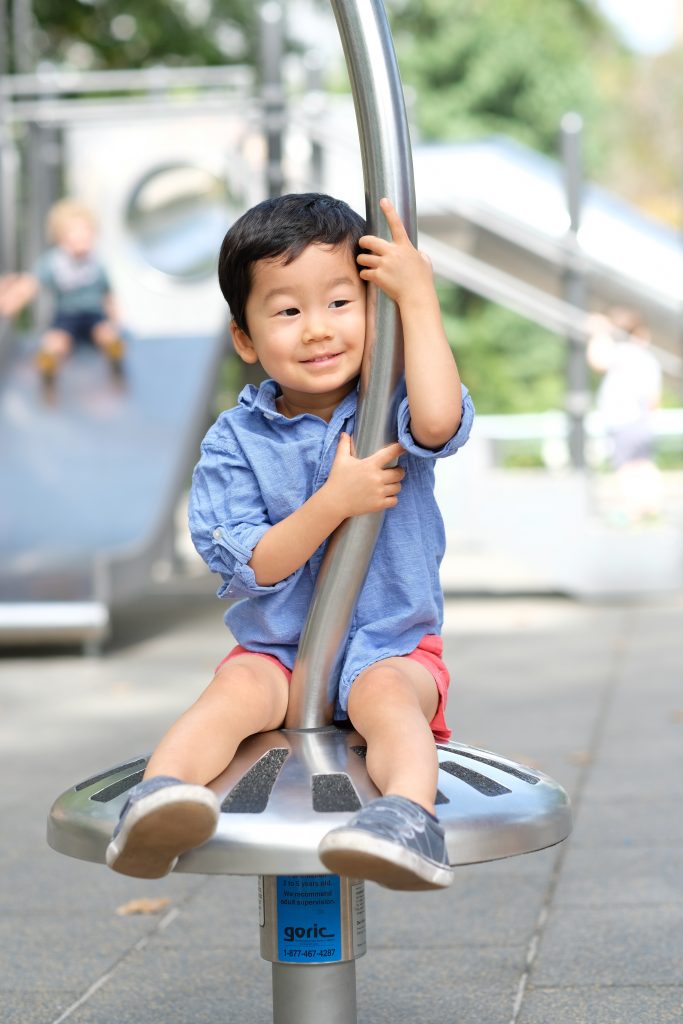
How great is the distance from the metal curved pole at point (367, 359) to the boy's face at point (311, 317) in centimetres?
4

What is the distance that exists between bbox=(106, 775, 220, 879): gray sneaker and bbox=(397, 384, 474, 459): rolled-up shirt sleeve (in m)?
0.57

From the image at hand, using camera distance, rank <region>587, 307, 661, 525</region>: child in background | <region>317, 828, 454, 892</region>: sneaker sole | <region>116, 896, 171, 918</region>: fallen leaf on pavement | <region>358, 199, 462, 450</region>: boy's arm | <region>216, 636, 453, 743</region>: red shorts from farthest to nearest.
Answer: <region>587, 307, 661, 525</region>: child in background, <region>116, 896, 171, 918</region>: fallen leaf on pavement, <region>216, 636, 453, 743</region>: red shorts, <region>358, 199, 462, 450</region>: boy's arm, <region>317, 828, 454, 892</region>: sneaker sole

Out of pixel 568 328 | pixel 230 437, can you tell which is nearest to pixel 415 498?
pixel 230 437

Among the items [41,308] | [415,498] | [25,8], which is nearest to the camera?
[415,498]

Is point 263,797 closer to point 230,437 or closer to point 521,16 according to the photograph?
point 230,437

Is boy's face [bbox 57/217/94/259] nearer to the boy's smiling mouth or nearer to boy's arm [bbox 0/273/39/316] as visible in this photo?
boy's arm [bbox 0/273/39/316]

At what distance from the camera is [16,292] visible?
469 inches

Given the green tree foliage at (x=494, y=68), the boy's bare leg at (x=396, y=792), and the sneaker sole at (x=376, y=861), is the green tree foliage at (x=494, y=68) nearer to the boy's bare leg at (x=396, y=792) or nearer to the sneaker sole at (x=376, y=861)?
the boy's bare leg at (x=396, y=792)

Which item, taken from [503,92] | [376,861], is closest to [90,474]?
[376,861]

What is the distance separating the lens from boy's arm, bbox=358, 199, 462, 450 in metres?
2.18

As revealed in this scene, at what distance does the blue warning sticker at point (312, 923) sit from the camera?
88.0 inches

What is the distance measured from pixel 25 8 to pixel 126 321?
7.04 metres

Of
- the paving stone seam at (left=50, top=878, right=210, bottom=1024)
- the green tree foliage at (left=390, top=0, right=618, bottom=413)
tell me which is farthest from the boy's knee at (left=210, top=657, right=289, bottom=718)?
the green tree foliage at (left=390, top=0, right=618, bottom=413)

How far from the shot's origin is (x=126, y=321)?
1303 cm
